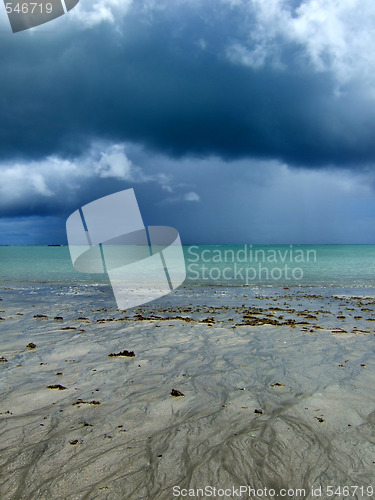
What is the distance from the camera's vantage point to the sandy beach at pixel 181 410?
3.91m

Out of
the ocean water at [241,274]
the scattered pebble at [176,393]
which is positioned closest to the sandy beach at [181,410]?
the scattered pebble at [176,393]

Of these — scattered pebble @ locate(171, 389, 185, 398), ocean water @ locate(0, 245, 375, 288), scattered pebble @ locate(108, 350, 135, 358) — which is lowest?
ocean water @ locate(0, 245, 375, 288)

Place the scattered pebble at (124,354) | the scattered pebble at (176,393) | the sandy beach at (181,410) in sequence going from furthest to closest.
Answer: the scattered pebble at (124,354) < the scattered pebble at (176,393) < the sandy beach at (181,410)

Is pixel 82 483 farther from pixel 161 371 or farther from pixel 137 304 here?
pixel 137 304

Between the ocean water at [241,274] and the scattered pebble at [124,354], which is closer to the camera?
the scattered pebble at [124,354]

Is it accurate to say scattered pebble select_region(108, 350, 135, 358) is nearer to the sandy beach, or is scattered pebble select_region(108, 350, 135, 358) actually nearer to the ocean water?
the sandy beach

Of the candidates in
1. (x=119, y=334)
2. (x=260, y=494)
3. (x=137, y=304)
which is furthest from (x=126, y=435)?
(x=137, y=304)

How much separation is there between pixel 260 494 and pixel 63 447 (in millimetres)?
2676

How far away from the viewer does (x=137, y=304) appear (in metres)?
17.7

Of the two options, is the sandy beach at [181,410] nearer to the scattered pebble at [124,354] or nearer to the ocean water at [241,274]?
the scattered pebble at [124,354]

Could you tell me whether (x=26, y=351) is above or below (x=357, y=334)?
above

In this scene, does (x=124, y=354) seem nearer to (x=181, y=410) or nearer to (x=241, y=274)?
(x=181, y=410)

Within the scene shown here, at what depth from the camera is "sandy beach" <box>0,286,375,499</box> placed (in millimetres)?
3910

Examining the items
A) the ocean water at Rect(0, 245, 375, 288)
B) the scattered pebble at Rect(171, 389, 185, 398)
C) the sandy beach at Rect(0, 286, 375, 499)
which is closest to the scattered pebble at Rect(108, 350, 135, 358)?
the sandy beach at Rect(0, 286, 375, 499)
